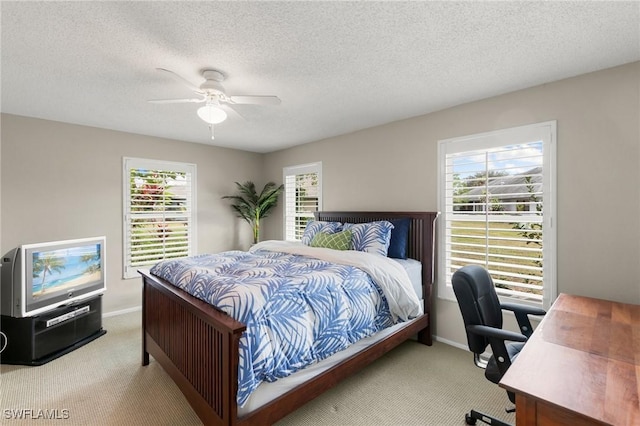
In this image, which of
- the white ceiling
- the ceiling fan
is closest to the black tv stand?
the white ceiling

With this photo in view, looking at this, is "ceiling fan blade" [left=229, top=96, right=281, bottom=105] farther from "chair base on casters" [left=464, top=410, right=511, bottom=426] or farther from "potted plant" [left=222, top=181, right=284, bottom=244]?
"potted plant" [left=222, top=181, right=284, bottom=244]

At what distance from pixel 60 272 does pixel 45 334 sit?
1.83 ft

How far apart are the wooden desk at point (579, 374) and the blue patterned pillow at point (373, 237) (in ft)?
5.10

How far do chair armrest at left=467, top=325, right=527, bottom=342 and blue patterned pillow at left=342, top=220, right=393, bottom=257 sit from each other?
4.53 feet

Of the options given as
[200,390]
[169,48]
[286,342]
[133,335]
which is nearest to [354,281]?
[286,342]

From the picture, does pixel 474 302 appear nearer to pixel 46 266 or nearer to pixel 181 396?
pixel 181 396

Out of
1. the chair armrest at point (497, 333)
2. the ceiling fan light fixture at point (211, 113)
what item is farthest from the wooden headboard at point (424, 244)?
the ceiling fan light fixture at point (211, 113)

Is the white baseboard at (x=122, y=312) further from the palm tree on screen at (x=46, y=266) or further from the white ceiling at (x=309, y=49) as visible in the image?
the white ceiling at (x=309, y=49)

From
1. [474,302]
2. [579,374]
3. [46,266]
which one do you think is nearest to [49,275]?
[46,266]

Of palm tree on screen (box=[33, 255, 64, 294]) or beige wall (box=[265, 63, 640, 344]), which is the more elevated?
beige wall (box=[265, 63, 640, 344])

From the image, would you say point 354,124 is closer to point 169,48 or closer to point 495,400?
point 169,48

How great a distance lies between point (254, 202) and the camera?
17.0ft

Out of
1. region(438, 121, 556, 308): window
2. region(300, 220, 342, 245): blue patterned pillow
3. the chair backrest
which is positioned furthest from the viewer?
region(300, 220, 342, 245): blue patterned pillow

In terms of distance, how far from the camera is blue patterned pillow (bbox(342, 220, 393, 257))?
119 inches
